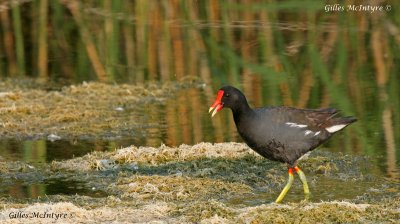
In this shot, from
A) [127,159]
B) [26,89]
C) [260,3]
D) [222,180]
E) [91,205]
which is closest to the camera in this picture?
[91,205]

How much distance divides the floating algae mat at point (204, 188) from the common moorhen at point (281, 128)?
1.06ft

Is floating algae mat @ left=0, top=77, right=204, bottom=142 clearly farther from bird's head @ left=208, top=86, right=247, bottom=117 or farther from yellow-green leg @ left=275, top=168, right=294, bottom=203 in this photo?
yellow-green leg @ left=275, top=168, right=294, bottom=203

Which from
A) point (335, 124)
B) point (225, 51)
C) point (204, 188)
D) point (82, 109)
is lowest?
point (204, 188)

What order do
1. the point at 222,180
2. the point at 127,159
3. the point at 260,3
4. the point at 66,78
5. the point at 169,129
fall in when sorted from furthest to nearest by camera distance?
the point at 260,3
the point at 66,78
the point at 169,129
the point at 127,159
the point at 222,180

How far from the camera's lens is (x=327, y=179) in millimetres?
8281

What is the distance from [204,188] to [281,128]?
783mm

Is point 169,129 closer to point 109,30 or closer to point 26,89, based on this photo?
point 26,89

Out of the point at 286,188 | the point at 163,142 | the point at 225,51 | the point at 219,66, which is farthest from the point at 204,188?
the point at 225,51

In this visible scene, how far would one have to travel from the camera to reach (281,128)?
787cm

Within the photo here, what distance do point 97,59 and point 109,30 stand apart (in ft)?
5.23

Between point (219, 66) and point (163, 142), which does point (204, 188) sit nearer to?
point (163, 142)

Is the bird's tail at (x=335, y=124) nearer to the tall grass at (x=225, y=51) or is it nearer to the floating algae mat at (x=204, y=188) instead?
the floating algae mat at (x=204, y=188)

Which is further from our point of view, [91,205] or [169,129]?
[169,129]

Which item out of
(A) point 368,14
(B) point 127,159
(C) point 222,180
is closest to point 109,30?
(A) point 368,14
